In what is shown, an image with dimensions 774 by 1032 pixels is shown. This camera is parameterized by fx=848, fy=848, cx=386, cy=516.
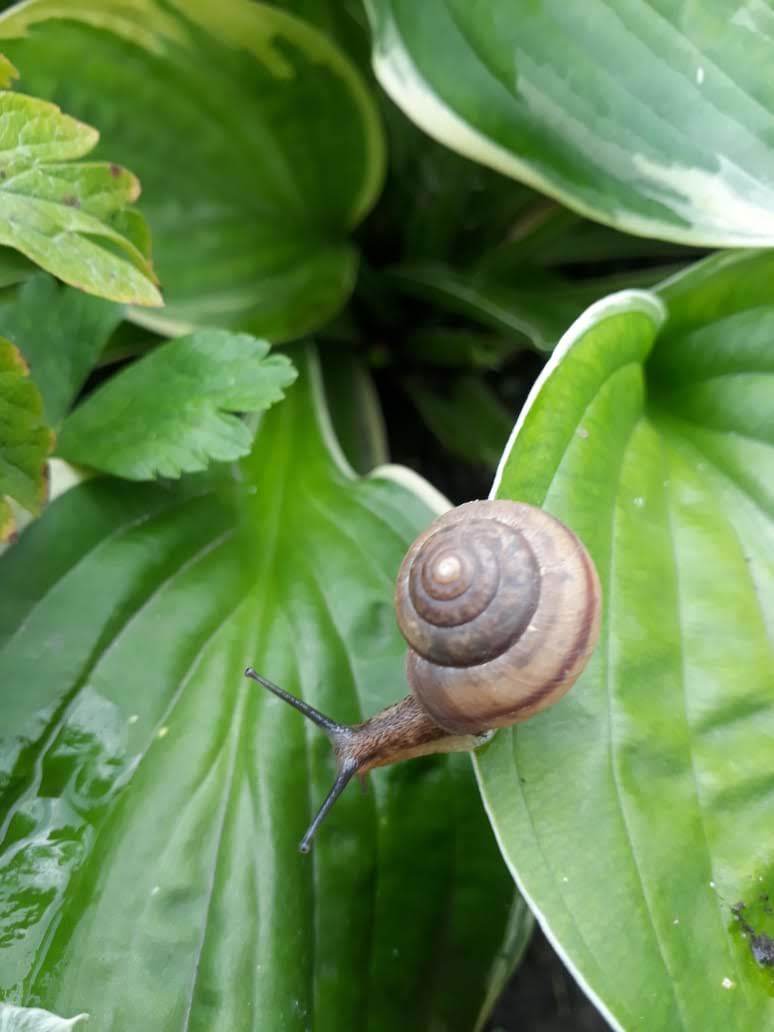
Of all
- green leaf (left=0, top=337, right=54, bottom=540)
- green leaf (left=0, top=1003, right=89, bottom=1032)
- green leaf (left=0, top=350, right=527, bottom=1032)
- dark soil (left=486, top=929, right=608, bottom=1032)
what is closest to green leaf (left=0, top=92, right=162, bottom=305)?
green leaf (left=0, top=337, right=54, bottom=540)

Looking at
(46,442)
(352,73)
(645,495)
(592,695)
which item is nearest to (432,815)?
(592,695)

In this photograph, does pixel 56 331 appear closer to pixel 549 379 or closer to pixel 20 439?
pixel 20 439

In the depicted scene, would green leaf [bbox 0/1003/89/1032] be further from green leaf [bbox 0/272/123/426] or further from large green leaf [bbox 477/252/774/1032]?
green leaf [bbox 0/272/123/426]

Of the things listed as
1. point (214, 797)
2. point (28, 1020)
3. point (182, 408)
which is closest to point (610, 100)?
point (182, 408)

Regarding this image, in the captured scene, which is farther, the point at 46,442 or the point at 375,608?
the point at 375,608

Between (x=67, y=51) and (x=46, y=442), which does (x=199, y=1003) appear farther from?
(x=67, y=51)

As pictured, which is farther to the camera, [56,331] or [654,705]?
[56,331]
